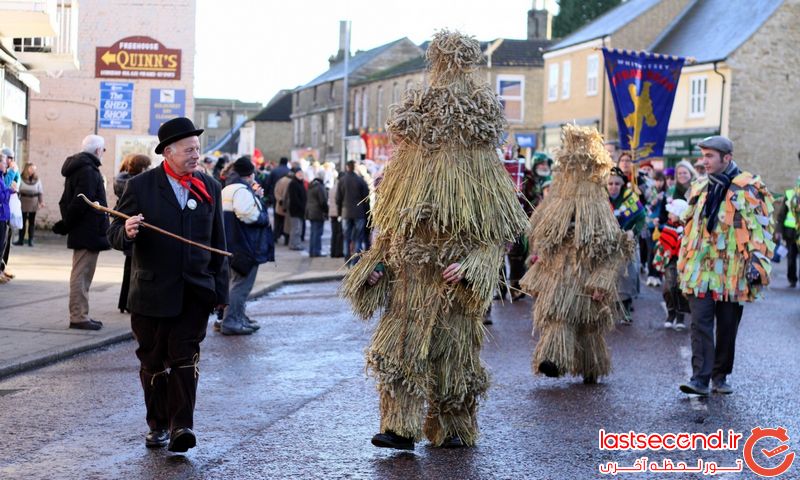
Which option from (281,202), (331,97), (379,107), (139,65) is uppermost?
(331,97)

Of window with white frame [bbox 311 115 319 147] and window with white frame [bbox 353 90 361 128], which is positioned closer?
window with white frame [bbox 353 90 361 128]

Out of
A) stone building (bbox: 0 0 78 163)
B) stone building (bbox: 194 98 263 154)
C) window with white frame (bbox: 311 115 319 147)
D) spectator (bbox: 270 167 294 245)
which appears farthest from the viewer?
stone building (bbox: 194 98 263 154)

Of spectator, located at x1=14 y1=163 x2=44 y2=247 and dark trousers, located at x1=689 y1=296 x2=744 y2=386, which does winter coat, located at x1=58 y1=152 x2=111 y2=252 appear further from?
spectator, located at x1=14 y1=163 x2=44 y2=247

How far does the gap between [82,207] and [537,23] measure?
182ft

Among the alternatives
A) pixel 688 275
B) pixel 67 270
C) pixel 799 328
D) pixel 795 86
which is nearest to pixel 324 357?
pixel 688 275

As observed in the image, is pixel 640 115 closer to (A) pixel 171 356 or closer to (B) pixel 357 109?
(A) pixel 171 356

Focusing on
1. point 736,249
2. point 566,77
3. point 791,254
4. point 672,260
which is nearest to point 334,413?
point 736,249

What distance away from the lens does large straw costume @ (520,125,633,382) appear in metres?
9.43

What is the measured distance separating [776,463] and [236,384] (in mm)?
4301

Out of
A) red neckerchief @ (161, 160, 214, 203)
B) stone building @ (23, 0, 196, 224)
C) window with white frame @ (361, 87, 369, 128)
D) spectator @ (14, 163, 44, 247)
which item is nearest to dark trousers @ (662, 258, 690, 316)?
red neckerchief @ (161, 160, 214, 203)

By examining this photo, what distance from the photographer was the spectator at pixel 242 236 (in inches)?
471

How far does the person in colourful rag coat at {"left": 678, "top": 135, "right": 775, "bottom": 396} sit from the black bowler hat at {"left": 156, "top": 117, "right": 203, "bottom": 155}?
4242mm

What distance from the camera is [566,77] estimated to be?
164ft

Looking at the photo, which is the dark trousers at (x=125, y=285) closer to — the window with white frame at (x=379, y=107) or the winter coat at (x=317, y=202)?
the winter coat at (x=317, y=202)
